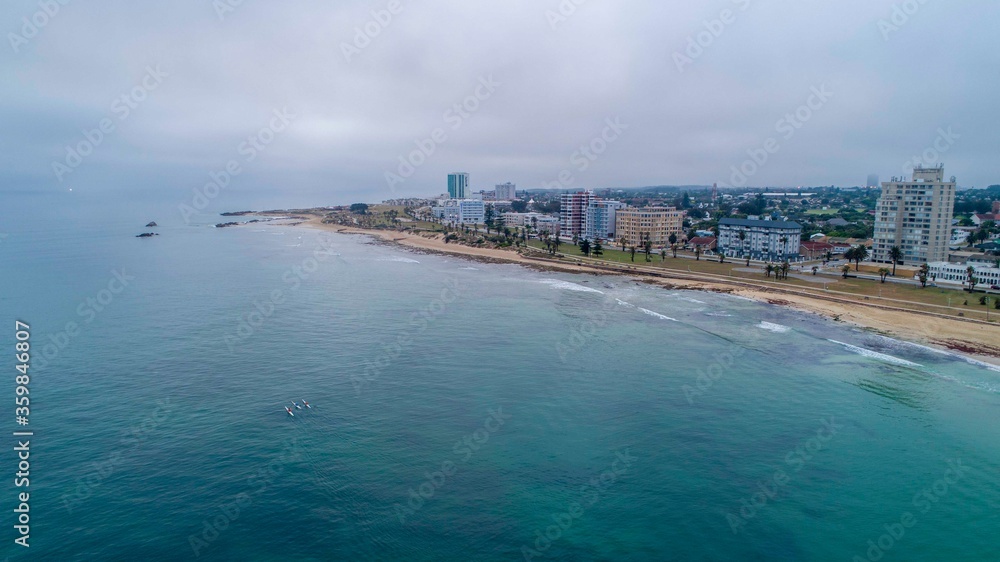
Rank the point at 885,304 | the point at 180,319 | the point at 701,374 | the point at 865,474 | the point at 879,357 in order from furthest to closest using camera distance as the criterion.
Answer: the point at 885,304 → the point at 180,319 → the point at 879,357 → the point at 701,374 → the point at 865,474

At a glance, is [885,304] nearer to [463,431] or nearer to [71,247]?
[463,431]

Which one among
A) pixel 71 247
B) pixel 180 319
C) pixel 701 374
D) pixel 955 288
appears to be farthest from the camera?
pixel 71 247

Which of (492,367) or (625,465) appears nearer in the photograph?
(625,465)

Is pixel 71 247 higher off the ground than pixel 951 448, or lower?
higher

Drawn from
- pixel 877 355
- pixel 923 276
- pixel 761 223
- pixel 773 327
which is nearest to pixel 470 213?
pixel 761 223

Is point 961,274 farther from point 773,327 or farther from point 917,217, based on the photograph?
point 773,327

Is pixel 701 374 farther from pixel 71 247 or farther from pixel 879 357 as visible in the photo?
pixel 71 247

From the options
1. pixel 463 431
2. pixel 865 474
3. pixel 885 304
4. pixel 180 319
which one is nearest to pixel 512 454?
pixel 463 431
